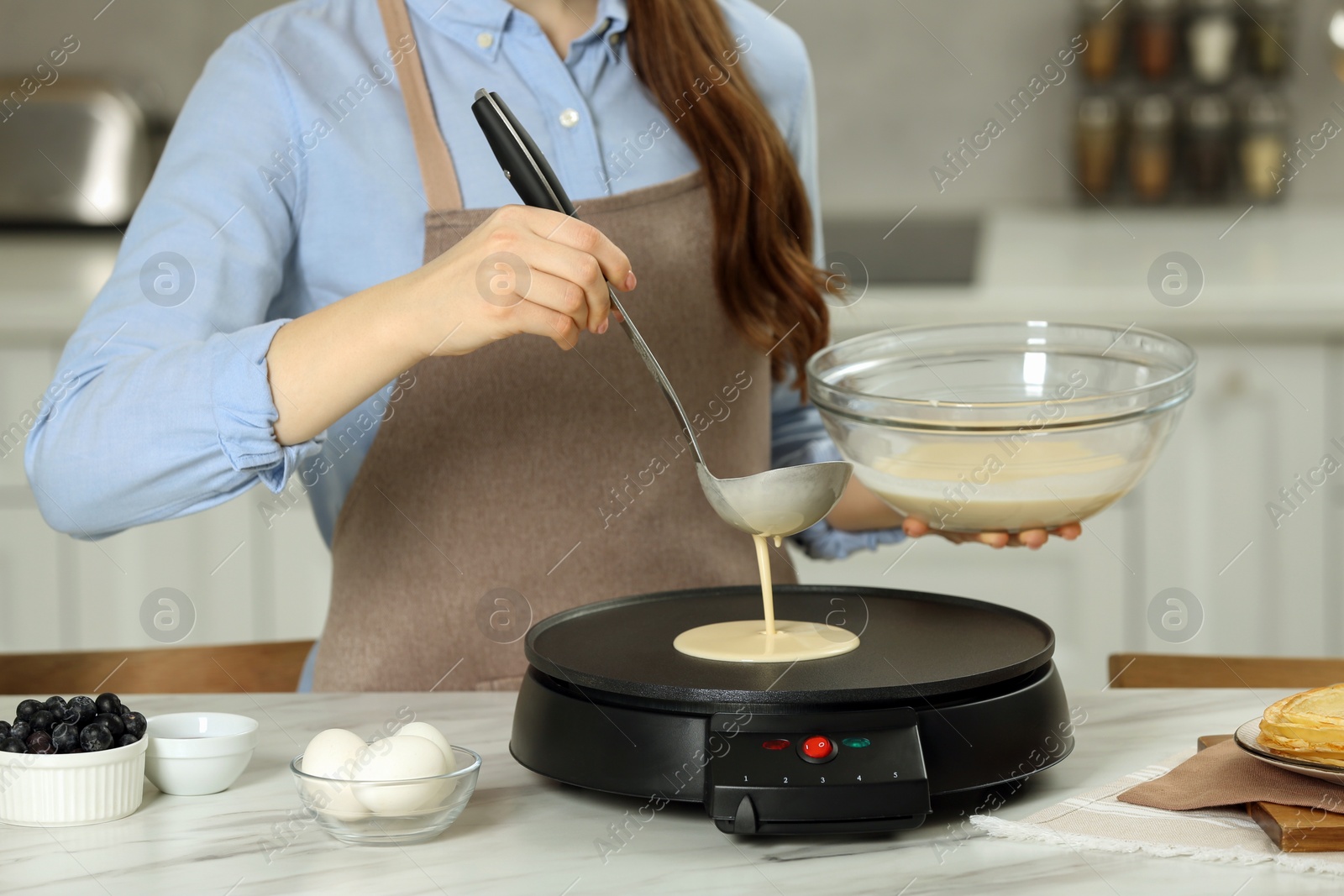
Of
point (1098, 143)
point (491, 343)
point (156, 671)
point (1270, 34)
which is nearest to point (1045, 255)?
point (1098, 143)

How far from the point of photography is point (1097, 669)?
6.54 feet

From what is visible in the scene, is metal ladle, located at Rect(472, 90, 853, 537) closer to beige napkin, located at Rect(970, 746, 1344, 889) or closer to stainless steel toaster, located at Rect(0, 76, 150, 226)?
beige napkin, located at Rect(970, 746, 1344, 889)

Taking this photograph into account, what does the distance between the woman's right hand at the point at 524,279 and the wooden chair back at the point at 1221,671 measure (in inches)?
23.7

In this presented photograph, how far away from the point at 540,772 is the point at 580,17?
72cm

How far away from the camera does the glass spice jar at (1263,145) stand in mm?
2426

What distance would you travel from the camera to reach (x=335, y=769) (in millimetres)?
716

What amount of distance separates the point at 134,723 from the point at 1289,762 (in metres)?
0.63

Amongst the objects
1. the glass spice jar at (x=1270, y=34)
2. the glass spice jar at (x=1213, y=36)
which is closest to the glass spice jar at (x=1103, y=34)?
the glass spice jar at (x=1213, y=36)

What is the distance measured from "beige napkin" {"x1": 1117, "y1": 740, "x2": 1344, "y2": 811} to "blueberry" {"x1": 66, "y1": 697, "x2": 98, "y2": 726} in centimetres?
58

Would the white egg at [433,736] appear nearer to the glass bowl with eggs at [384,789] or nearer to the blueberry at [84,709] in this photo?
the glass bowl with eggs at [384,789]

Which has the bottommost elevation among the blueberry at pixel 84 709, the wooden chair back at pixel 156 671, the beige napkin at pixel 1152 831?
the wooden chair back at pixel 156 671

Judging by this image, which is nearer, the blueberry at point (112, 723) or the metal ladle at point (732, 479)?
the blueberry at point (112, 723)

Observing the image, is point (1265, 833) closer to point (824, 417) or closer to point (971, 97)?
point (824, 417)

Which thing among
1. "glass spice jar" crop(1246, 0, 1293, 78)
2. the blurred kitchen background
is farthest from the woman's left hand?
"glass spice jar" crop(1246, 0, 1293, 78)
